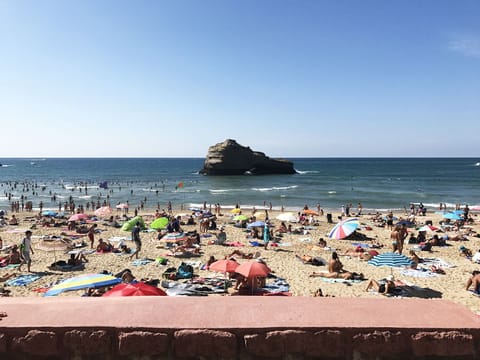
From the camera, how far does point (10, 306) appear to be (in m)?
3.04

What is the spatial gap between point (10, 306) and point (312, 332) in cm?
255

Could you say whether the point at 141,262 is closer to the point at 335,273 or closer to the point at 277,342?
Result: the point at 335,273

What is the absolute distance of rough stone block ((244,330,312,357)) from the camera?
2.65m

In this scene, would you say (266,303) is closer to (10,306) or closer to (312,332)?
(312,332)

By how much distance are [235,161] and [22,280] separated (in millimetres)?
Result: 73136

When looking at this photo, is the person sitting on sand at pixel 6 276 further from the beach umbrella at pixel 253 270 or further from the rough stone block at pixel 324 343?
the rough stone block at pixel 324 343

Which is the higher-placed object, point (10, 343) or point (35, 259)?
point (10, 343)

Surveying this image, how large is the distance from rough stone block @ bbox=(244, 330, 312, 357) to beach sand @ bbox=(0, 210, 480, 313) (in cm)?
954

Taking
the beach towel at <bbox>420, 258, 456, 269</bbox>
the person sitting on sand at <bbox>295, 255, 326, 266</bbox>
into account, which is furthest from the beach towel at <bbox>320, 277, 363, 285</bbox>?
the beach towel at <bbox>420, 258, 456, 269</bbox>

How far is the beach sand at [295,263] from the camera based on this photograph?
12188 millimetres

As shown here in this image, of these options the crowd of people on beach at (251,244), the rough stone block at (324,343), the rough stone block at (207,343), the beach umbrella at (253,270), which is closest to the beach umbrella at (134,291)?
the beach umbrella at (253,270)

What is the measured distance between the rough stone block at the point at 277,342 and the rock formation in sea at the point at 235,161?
82.5m

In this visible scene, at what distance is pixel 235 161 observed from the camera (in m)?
85.4

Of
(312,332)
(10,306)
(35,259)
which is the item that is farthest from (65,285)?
(35,259)
